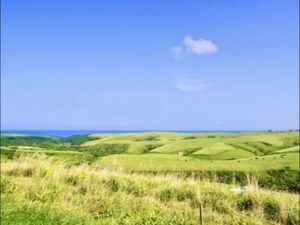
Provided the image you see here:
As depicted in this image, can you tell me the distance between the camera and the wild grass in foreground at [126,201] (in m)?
13.2

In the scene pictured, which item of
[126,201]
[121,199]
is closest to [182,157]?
[121,199]

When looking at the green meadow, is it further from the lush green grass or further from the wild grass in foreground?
the lush green grass

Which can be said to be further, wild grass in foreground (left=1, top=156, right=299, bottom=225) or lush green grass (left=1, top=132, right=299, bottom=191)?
lush green grass (left=1, top=132, right=299, bottom=191)

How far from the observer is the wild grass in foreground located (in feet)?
43.4

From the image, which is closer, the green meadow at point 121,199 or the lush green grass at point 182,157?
the green meadow at point 121,199

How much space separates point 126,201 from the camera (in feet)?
51.6

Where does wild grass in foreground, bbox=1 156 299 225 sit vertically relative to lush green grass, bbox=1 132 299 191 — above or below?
below

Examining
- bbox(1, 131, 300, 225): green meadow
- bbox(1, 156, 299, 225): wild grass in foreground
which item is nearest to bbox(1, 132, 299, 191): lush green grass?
bbox(1, 131, 300, 225): green meadow

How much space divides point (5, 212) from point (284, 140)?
55.2 meters

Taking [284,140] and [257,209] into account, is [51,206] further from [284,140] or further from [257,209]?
[284,140]

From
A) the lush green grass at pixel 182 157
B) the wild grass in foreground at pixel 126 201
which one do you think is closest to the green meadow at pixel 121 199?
the wild grass in foreground at pixel 126 201

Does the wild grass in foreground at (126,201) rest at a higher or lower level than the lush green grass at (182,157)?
lower

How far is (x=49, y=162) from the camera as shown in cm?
2197

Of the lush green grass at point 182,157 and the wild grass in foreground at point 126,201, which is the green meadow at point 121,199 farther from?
the lush green grass at point 182,157
